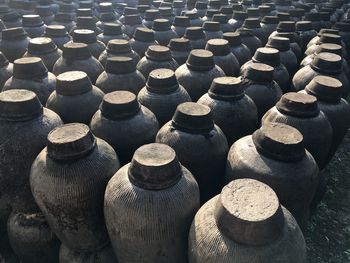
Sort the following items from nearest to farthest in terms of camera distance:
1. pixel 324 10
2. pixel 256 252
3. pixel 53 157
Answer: pixel 256 252
pixel 53 157
pixel 324 10

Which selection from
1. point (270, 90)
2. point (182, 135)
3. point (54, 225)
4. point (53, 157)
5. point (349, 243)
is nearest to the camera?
point (53, 157)

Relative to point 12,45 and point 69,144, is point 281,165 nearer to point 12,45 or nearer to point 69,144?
point 69,144

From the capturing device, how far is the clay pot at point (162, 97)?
5980 mm

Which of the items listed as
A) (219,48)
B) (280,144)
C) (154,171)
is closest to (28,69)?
(154,171)

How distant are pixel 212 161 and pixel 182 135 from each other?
58cm

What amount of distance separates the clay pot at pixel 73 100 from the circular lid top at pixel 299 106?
3124 millimetres

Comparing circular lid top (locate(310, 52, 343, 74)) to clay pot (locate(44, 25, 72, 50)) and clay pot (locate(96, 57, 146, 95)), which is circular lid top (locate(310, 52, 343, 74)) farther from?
clay pot (locate(44, 25, 72, 50))

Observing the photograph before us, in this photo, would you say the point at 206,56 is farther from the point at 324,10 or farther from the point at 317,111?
the point at 324,10

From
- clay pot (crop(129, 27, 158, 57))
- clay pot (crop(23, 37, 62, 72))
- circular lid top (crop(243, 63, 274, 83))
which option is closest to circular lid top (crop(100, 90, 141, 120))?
circular lid top (crop(243, 63, 274, 83))

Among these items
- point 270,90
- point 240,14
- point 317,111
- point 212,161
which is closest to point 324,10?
point 240,14

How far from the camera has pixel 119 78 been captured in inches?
265

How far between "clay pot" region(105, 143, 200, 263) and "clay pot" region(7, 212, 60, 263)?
165cm

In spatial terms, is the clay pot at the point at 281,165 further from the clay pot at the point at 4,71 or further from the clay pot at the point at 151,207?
the clay pot at the point at 4,71

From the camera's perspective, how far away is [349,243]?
230 inches
